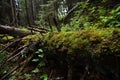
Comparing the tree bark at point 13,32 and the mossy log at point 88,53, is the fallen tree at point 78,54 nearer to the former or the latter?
the mossy log at point 88,53

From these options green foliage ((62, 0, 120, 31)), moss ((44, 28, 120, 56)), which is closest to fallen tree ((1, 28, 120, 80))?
moss ((44, 28, 120, 56))

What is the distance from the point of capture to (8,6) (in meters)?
Result: 19.6

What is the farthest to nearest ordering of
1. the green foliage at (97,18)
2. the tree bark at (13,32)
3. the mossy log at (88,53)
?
the tree bark at (13,32), the green foliage at (97,18), the mossy log at (88,53)

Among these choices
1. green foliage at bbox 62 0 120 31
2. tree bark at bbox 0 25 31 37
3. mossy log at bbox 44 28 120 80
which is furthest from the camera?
tree bark at bbox 0 25 31 37

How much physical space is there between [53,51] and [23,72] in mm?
1001

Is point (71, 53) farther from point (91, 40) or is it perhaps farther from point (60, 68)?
point (60, 68)

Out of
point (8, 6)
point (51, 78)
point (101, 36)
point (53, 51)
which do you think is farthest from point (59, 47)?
point (8, 6)

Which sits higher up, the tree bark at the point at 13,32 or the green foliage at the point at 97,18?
the green foliage at the point at 97,18

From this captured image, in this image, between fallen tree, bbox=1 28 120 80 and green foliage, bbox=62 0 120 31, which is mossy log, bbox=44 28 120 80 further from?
green foliage, bbox=62 0 120 31

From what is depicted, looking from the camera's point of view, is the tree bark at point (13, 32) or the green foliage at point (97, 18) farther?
the tree bark at point (13, 32)

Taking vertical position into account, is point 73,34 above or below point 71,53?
above

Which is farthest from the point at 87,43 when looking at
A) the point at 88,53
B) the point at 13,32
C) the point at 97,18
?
the point at 13,32

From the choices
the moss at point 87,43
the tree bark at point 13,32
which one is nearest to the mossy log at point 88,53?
the moss at point 87,43

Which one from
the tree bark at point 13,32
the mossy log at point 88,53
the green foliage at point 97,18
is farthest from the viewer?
the tree bark at point 13,32
